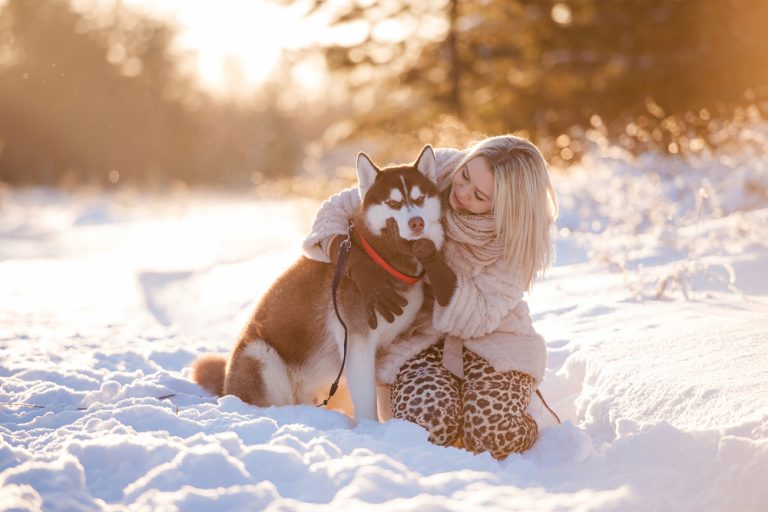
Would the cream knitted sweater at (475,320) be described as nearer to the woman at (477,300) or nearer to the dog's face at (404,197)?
the woman at (477,300)

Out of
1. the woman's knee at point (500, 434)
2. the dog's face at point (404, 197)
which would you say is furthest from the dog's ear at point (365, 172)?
the woman's knee at point (500, 434)

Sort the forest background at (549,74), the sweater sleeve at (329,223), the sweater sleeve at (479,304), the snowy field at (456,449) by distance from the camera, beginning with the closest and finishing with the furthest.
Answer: the snowy field at (456,449), the sweater sleeve at (479,304), the sweater sleeve at (329,223), the forest background at (549,74)

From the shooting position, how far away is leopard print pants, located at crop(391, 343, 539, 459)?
3.13 metres

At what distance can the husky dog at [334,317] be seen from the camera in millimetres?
3314

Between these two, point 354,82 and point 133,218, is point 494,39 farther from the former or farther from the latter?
point 133,218

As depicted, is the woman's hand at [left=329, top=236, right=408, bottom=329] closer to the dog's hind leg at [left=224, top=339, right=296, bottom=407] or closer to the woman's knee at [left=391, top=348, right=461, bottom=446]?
the woman's knee at [left=391, top=348, right=461, bottom=446]

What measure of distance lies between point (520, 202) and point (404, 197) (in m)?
0.60

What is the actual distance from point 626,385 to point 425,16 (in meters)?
11.3

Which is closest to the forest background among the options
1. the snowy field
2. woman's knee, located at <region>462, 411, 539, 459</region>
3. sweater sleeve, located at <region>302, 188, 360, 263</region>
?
the snowy field

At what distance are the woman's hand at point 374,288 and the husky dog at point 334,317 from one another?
0.05 meters

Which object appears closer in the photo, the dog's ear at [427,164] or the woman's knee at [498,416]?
the woman's knee at [498,416]

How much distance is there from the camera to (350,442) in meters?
2.82

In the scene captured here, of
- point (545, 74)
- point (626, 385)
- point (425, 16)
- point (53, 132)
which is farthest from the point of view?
point (53, 132)

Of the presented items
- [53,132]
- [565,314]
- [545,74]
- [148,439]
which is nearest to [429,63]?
[545,74]
